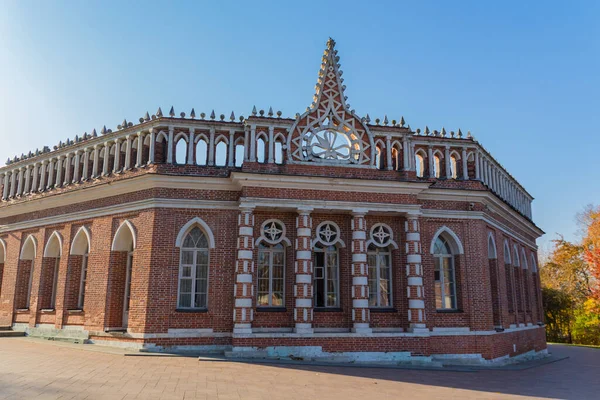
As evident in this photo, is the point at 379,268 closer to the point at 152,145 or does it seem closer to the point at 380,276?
the point at 380,276

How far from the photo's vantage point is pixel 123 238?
16.9 metres

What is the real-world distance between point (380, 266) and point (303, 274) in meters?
3.29

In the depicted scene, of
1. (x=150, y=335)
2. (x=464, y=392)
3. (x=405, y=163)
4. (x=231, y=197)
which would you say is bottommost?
(x=464, y=392)

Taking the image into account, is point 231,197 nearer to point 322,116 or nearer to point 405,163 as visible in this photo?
point 322,116

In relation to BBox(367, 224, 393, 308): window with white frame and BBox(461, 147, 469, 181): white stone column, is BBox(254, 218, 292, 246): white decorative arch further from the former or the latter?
BBox(461, 147, 469, 181): white stone column

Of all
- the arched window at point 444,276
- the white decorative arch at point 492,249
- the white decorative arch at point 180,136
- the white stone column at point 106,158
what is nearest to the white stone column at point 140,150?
the white decorative arch at point 180,136

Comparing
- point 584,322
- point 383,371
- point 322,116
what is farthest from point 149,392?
point 584,322

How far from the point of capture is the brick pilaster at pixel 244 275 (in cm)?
1457

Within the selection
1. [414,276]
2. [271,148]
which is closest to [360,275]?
[414,276]

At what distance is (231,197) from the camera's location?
1620cm

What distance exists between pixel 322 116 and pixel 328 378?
9.24m

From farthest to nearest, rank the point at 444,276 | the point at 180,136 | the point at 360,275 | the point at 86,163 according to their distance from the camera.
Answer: the point at 86,163
the point at 444,276
the point at 180,136
the point at 360,275

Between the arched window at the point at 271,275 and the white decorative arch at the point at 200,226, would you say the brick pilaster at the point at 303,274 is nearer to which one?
the arched window at the point at 271,275

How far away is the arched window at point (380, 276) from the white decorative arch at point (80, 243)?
450 inches
